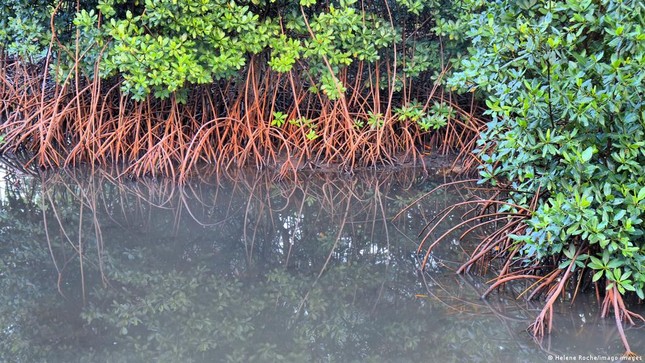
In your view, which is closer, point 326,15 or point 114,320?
point 114,320

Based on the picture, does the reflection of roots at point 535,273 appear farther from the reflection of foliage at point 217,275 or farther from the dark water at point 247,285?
the reflection of foliage at point 217,275

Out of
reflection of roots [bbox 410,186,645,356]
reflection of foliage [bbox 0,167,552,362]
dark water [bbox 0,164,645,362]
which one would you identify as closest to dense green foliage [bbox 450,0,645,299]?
reflection of roots [bbox 410,186,645,356]

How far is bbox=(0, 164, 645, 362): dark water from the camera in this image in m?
3.10

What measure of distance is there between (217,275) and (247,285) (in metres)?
0.23

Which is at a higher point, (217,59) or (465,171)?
(217,59)

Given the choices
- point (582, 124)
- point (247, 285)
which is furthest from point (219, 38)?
point (582, 124)

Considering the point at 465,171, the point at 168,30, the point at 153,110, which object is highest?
the point at 168,30

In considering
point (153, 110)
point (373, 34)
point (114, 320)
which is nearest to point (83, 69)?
point (153, 110)

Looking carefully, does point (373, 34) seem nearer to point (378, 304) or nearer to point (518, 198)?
point (518, 198)

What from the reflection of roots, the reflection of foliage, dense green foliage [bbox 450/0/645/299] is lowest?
the reflection of foliage

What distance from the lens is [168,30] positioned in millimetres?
5629

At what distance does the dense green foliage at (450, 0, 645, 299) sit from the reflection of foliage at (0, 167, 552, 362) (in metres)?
0.69

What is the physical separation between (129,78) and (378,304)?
10.3ft

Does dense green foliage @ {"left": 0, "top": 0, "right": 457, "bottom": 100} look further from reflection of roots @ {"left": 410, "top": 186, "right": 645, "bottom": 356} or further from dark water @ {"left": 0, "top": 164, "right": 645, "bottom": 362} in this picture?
reflection of roots @ {"left": 410, "top": 186, "right": 645, "bottom": 356}
